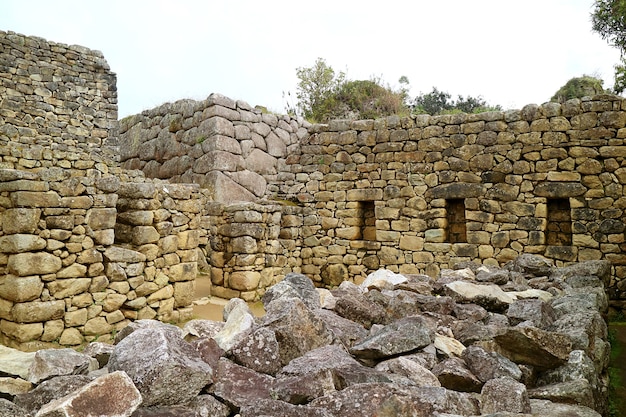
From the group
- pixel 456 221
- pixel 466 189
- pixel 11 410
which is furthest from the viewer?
pixel 456 221

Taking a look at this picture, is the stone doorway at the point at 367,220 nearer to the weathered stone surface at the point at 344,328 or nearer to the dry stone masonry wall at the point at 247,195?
the dry stone masonry wall at the point at 247,195

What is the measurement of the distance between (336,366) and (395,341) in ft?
1.45

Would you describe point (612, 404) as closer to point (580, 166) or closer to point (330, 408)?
point (330, 408)

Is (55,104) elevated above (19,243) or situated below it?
above

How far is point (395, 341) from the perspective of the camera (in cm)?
216

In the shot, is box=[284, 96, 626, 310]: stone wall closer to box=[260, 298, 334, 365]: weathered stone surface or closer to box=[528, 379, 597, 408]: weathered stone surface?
box=[528, 379, 597, 408]: weathered stone surface

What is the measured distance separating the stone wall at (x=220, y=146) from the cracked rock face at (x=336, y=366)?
721 cm

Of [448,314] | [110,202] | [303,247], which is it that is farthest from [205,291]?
[448,314]

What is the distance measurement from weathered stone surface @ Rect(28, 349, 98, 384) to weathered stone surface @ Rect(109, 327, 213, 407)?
191mm

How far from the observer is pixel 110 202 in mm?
5258

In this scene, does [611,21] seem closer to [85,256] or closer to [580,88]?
[580,88]

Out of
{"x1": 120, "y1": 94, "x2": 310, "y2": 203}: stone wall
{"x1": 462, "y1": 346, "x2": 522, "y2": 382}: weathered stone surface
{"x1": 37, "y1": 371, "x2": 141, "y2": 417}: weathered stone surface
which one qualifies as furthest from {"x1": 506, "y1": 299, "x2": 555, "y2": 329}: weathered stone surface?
{"x1": 120, "y1": 94, "x2": 310, "y2": 203}: stone wall

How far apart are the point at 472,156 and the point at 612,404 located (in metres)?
5.26

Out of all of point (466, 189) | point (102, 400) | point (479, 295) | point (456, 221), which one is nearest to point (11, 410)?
point (102, 400)
